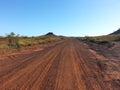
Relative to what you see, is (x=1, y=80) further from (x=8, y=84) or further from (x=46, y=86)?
(x=46, y=86)

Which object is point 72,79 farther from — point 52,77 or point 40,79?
point 40,79

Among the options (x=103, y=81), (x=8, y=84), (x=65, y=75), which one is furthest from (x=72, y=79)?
(x=8, y=84)

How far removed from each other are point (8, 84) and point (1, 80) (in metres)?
0.78

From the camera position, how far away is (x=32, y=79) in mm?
8180

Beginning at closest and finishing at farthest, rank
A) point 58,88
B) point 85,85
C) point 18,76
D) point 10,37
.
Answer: point 58,88
point 85,85
point 18,76
point 10,37

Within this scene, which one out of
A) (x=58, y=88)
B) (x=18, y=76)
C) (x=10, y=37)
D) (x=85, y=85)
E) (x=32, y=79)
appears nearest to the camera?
(x=58, y=88)

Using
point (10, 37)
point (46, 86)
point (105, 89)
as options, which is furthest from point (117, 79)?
point (10, 37)

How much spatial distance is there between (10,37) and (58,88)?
1207 inches

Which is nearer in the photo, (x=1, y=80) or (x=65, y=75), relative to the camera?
(x=1, y=80)

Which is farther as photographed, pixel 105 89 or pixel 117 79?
pixel 117 79

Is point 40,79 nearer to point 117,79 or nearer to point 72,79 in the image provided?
point 72,79

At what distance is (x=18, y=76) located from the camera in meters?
8.76

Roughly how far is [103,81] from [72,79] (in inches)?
59.7

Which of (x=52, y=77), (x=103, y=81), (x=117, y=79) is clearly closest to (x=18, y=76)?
(x=52, y=77)
